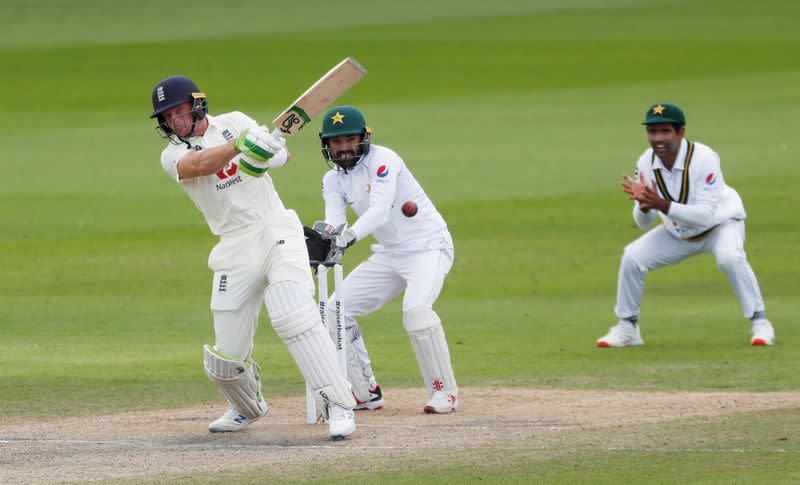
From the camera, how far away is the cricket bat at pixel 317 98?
755cm

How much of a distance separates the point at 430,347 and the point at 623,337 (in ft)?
10.0

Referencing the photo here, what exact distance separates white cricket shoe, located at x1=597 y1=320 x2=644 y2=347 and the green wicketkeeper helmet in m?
3.30

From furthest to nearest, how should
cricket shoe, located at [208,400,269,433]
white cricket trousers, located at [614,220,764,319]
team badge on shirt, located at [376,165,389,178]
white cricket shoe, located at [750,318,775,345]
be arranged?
white cricket trousers, located at [614,220,764,319] < white cricket shoe, located at [750,318,775,345] < team badge on shirt, located at [376,165,389,178] < cricket shoe, located at [208,400,269,433]

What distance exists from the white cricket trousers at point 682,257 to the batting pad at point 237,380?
4120 mm

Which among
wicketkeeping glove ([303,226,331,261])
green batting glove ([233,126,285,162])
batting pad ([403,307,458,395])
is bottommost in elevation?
batting pad ([403,307,458,395])

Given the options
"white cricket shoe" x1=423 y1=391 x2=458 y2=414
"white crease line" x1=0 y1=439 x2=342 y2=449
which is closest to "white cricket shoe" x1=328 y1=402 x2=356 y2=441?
"white crease line" x1=0 y1=439 x2=342 y2=449

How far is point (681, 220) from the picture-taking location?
10.7 meters

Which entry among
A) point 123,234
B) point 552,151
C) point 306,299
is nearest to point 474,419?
point 306,299

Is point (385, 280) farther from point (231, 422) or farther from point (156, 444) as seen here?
point (156, 444)

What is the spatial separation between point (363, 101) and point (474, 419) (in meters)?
22.2

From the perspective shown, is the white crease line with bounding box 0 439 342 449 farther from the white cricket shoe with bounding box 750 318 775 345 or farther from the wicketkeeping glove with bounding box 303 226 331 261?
the white cricket shoe with bounding box 750 318 775 345

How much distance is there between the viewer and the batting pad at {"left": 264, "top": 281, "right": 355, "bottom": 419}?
7.33m

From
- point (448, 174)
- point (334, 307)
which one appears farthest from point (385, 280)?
point (448, 174)

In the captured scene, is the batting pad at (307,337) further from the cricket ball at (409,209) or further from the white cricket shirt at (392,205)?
the cricket ball at (409,209)
